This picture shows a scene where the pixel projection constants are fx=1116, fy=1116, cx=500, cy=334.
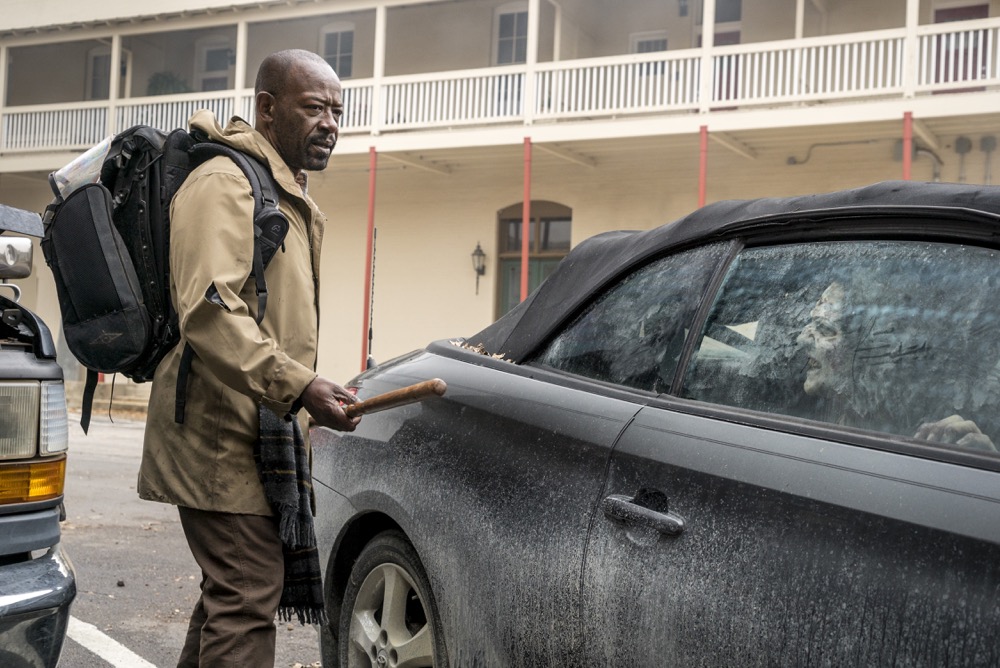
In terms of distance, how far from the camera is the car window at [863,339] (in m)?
1.90

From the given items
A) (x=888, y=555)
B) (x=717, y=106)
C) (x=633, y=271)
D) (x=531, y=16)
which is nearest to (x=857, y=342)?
(x=888, y=555)

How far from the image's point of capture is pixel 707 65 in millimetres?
15891

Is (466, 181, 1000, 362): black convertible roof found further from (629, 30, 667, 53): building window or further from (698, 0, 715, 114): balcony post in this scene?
(629, 30, 667, 53): building window

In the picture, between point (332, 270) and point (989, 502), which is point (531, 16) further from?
point (989, 502)

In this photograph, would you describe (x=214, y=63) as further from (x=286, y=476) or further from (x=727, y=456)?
(x=727, y=456)

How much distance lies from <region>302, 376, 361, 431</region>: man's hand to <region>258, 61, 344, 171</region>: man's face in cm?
65

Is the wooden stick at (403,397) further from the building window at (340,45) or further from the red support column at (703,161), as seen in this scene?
the building window at (340,45)

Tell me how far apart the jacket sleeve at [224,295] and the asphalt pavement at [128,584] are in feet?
6.77

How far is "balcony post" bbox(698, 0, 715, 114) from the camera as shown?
15.8 metres

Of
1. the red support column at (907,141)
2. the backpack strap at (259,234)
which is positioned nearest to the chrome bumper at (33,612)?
the backpack strap at (259,234)

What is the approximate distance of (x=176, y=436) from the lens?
104 inches

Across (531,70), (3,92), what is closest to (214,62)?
(3,92)

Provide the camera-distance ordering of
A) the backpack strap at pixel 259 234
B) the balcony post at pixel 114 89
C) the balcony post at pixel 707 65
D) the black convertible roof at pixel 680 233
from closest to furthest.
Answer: the black convertible roof at pixel 680 233 < the backpack strap at pixel 259 234 < the balcony post at pixel 707 65 < the balcony post at pixel 114 89

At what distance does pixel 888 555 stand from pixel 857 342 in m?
0.48
